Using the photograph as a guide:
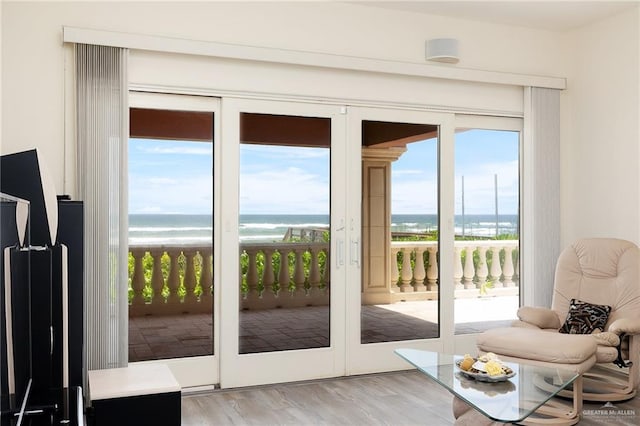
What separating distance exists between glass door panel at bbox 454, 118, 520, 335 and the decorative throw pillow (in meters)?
0.85

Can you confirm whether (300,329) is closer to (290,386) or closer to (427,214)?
(290,386)

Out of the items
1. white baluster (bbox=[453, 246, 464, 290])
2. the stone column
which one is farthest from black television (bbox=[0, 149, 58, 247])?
white baluster (bbox=[453, 246, 464, 290])

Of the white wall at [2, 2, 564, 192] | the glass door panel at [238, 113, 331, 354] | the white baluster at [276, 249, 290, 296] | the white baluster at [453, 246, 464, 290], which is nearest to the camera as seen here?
the white wall at [2, 2, 564, 192]

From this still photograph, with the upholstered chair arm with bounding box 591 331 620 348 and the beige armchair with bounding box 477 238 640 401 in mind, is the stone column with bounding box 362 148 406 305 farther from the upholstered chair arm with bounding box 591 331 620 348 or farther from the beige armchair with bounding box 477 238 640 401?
the upholstered chair arm with bounding box 591 331 620 348

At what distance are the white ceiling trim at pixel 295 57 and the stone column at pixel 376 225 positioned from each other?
630 mm

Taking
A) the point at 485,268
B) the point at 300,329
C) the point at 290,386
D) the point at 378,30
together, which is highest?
the point at 378,30

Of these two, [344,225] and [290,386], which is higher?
[344,225]

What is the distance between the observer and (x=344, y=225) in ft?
15.5

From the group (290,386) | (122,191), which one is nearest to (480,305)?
(290,386)

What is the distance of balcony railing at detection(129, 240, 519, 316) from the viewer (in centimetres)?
428

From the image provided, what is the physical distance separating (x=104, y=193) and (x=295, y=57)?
62.8 inches

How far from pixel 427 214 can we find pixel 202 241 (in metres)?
1.77

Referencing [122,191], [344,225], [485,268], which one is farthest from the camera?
[485,268]

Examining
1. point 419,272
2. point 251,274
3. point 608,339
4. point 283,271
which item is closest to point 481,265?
point 419,272
